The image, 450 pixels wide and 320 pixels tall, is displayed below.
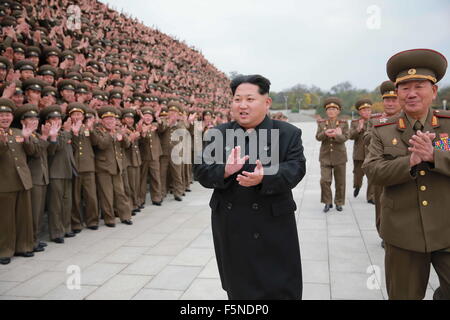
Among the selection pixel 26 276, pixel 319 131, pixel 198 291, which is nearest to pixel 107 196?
pixel 26 276

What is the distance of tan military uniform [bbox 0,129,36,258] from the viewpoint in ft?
15.8

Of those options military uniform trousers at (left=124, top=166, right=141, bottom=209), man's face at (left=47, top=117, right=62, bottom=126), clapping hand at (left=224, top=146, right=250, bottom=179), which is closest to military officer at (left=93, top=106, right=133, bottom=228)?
military uniform trousers at (left=124, top=166, right=141, bottom=209)

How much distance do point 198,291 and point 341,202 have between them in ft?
13.9

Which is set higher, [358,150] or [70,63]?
[70,63]

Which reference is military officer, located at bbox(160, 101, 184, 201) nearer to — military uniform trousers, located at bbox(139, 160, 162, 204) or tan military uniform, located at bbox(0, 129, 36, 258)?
military uniform trousers, located at bbox(139, 160, 162, 204)

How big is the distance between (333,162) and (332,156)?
0.12 metres

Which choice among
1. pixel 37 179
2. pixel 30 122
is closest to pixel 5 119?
pixel 30 122

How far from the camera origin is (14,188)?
191 inches

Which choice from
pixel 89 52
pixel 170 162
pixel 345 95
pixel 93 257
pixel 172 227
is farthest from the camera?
pixel 345 95

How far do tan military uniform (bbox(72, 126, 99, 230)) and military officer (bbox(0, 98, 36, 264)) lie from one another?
3.59 feet

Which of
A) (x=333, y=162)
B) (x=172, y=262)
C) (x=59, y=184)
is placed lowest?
(x=172, y=262)

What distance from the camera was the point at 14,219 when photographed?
4.97 meters

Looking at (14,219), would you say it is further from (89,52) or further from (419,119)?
(89,52)

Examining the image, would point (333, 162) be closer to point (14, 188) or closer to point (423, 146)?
point (423, 146)
